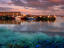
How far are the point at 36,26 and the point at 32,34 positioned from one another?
0.20 meters

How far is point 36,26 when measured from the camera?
7.73ft

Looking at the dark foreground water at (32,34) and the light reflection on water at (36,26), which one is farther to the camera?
the light reflection on water at (36,26)

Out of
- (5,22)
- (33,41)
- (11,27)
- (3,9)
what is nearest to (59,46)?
(33,41)

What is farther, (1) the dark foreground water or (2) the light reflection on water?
(2) the light reflection on water

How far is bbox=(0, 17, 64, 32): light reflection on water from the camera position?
2332mm

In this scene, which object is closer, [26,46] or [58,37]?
[26,46]

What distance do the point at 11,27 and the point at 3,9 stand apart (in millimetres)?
431

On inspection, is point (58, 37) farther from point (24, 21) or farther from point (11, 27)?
point (11, 27)

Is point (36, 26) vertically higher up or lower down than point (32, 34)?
higher up

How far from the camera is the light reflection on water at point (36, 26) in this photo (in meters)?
2.33

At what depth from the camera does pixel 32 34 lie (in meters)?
2.28

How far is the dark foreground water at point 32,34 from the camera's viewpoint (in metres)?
2.10

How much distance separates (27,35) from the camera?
2.26 metres

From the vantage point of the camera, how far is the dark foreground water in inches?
82.6
